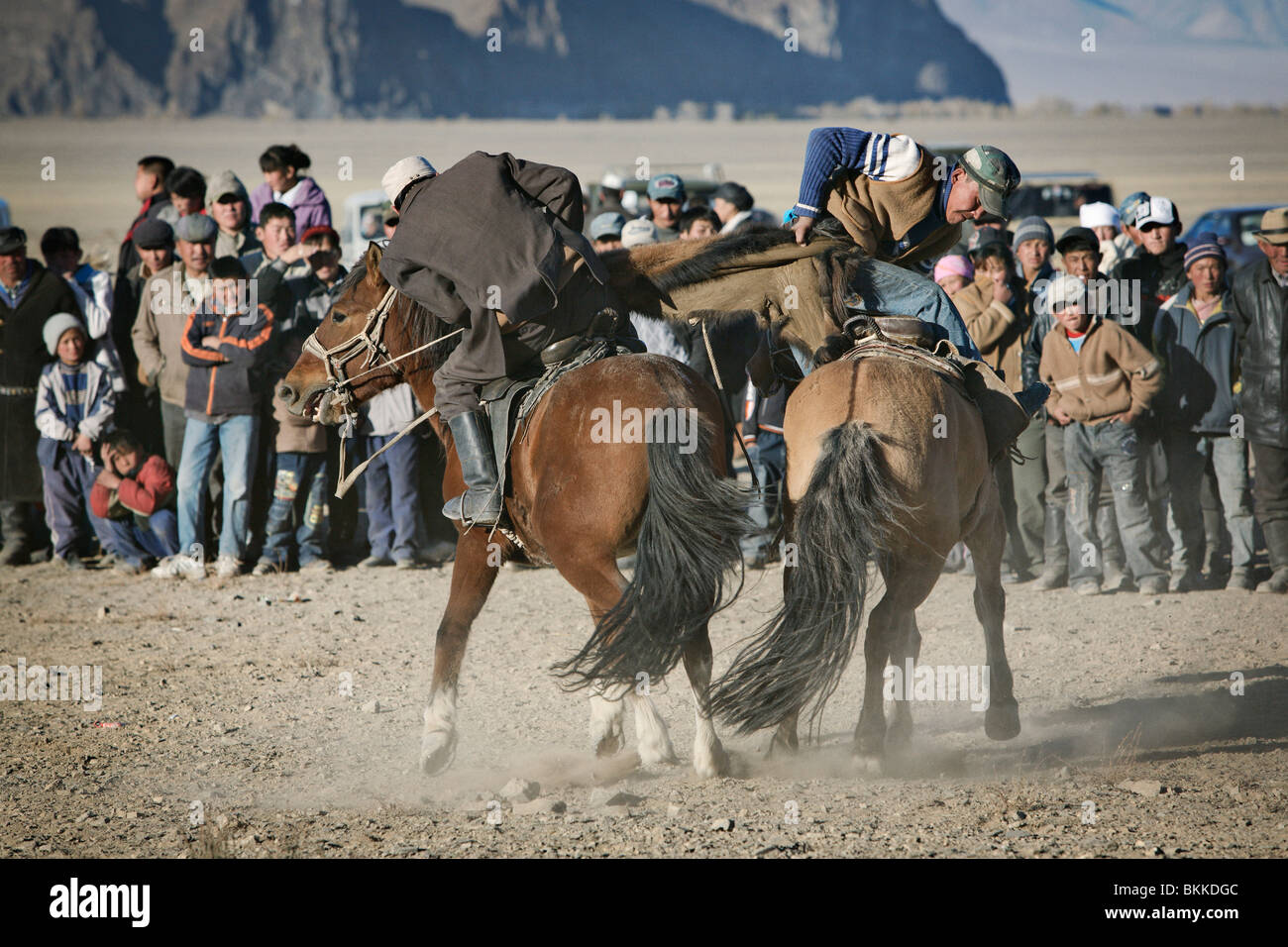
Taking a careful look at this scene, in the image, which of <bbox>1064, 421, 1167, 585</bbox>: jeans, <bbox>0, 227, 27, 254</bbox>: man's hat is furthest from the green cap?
<bbox>0, 227, 27, 254</bbox>: man's hat

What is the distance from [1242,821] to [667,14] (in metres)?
122

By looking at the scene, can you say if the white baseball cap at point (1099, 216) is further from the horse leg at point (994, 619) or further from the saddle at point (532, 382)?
the saddle at point (532, 382)

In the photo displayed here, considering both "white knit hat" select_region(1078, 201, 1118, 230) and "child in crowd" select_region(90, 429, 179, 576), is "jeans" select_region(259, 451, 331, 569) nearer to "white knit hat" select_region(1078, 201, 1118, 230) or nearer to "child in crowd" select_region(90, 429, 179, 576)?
"child in crowd" select_region(90, 429, 179, 576)

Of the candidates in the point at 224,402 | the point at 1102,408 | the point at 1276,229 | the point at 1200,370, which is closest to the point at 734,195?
the point at 1102,408

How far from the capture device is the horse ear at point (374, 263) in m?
5.46

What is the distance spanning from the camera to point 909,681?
594 centimetres

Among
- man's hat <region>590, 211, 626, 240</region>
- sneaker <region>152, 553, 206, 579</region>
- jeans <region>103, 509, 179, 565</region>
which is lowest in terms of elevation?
sneaker <region>152, 553, 206, 579</region>

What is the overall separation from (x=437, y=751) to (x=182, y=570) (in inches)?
169

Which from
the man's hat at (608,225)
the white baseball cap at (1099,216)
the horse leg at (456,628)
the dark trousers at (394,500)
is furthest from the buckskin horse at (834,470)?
the white baseball cap at (1099,216)

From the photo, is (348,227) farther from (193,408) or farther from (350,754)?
(350,754)

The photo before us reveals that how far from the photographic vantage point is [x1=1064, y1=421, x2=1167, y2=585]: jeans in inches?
326

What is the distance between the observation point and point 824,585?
4648mm

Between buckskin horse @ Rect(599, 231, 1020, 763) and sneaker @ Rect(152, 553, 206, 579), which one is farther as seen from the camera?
sneaker @ Rect(152, 553, 206, 579)

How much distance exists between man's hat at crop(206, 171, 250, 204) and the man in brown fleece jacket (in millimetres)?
6272
